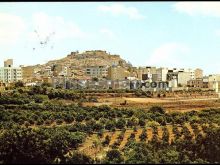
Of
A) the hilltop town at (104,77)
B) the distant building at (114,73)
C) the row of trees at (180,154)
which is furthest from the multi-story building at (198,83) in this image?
the row of trees at (180,154)

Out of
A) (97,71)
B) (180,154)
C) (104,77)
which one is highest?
(97,71)

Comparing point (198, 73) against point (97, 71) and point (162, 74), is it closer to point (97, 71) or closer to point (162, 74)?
point (162, 74)

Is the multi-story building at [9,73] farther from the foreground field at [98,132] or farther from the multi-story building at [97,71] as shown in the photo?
the foreground field at [98,132]

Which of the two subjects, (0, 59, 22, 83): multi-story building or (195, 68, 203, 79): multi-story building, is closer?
(0, 59, 22, 83): multi-story building

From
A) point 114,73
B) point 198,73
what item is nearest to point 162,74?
point 114,73

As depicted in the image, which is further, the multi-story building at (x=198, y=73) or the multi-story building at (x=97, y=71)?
the multi-story building at (x=198, y=73)

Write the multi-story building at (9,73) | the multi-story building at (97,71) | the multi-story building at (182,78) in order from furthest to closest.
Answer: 1. the multi-story building at (97,71)
2. the multi-story building at (182,78)
3. the multi-story building at (9,73)

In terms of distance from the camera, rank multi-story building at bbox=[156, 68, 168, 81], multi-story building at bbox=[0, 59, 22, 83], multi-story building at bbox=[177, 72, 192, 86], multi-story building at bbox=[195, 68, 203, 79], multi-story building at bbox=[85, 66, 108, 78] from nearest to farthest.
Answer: multi-story building at bbox=[0, 59, 22, 83] → multi-story building at bbox=[177, 72, 192, 86] → multi-story building at bbox=[156, 68, 168, 81] → multi-story building at bbox=[85, 66, 108, 78] → multi-story building at bbox=[195, 68, 203, 79]

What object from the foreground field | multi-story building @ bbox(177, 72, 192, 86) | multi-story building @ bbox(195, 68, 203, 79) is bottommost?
the foreground field

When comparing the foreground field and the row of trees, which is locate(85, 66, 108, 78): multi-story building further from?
the row of trees

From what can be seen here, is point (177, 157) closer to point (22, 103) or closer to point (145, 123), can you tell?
point (145, 123)

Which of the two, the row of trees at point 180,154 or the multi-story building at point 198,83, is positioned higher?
the multi-story building at point 198,83

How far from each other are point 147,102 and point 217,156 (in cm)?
3165

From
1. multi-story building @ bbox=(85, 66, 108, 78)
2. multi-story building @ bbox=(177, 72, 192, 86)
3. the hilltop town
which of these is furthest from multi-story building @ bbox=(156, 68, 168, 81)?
multi-story building @ bbox=(85, 66, 108, 78)
